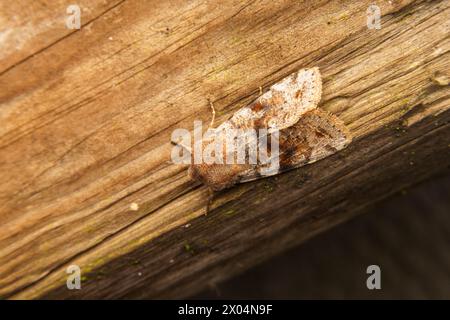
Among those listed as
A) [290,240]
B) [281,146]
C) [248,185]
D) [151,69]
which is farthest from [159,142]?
[290,240]

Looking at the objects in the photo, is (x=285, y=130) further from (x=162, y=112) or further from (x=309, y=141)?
(x=162, y=112)

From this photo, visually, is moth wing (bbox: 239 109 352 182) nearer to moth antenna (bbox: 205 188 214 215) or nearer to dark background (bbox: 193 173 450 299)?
moth antenna (bbox: 205 188 214 215)

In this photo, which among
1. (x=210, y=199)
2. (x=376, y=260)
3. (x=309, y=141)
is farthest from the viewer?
(x=376, y=260)

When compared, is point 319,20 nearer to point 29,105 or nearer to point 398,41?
point 398,41

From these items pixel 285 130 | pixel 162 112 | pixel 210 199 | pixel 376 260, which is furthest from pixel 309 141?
pixel 376 260

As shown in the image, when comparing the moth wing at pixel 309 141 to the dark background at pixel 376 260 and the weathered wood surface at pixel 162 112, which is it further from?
the dark background at pixel 376 260

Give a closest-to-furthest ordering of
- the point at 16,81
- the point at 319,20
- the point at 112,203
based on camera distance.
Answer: the point at 16,81 → the point at 319,20 → the point at 112,203
